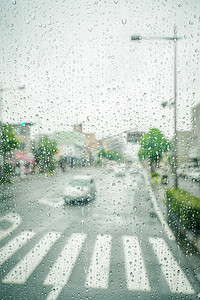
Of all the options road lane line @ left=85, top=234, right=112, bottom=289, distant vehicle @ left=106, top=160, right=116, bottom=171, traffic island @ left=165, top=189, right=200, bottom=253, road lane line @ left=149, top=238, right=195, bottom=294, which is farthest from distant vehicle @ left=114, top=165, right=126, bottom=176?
road lane line @ left=149, top=238, right=195, bottom=294

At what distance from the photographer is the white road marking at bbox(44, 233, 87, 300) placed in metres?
1.90

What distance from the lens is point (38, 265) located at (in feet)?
6.46

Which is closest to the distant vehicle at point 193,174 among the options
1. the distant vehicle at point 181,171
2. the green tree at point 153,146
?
the distant vehicle at point 181,171

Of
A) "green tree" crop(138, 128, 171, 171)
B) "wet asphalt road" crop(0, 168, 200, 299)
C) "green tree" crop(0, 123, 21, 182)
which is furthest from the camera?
"green tree" crop(0, 123, 21, 182)

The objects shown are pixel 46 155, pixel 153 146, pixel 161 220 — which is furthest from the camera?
pixel 161 220

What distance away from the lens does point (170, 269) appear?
196cm

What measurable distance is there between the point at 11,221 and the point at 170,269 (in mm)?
1541

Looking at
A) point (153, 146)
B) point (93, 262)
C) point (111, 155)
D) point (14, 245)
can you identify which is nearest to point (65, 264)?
point (93, 262)

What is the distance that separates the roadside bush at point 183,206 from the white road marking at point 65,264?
86 cm

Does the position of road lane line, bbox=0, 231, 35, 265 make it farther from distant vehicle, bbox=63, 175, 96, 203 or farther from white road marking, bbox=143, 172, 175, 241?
white road marking, bbox=143, 172, 175, 241

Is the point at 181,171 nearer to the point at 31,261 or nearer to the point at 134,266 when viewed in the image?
the point at 134,266

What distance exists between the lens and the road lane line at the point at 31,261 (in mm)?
1942

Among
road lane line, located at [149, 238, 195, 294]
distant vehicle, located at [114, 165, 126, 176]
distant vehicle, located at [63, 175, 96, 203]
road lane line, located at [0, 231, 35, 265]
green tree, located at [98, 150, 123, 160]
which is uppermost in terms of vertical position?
green tree, located at [98, 150, 123, 160]

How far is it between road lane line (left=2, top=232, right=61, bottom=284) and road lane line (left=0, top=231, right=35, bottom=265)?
113 millimetres
